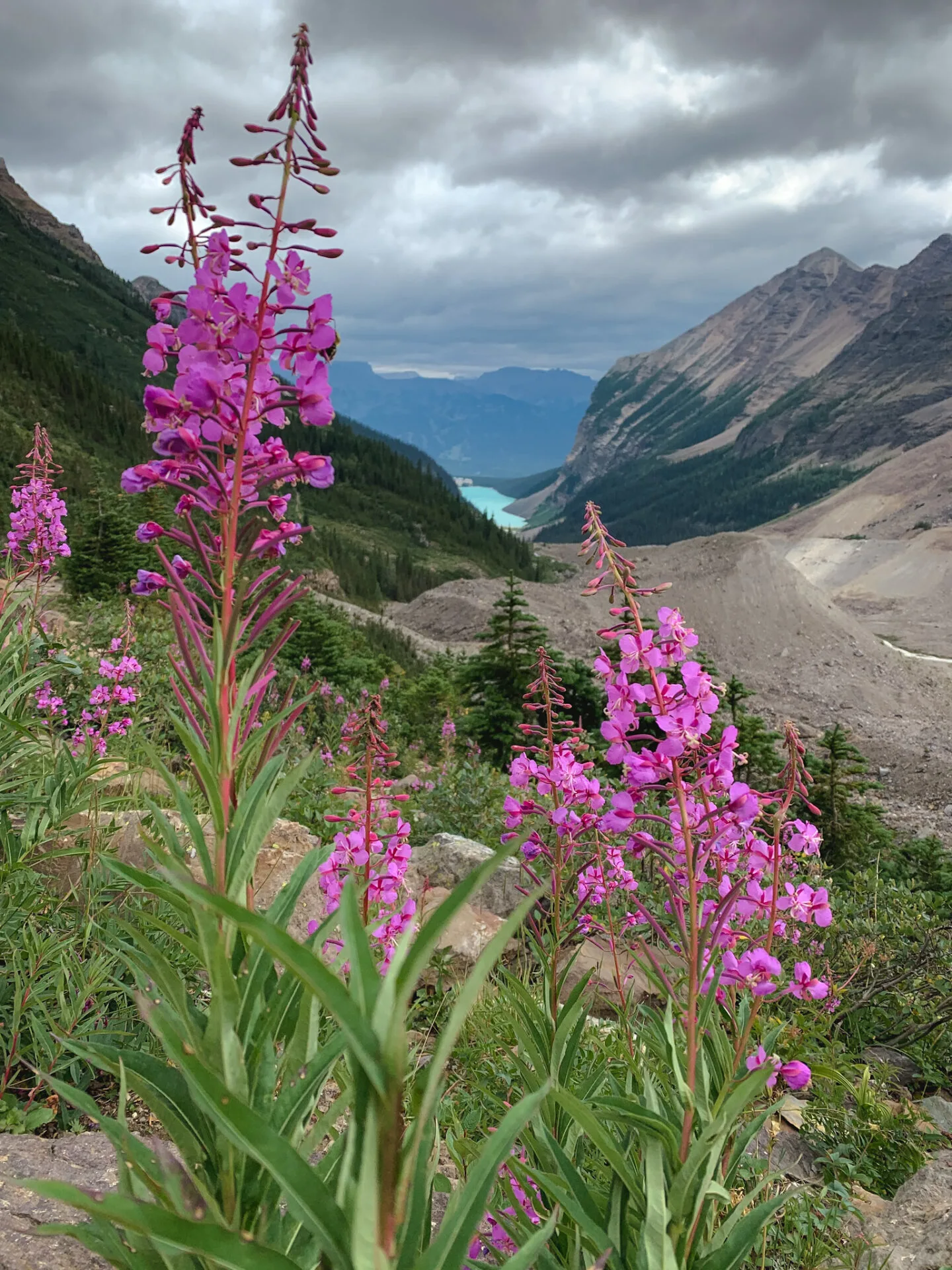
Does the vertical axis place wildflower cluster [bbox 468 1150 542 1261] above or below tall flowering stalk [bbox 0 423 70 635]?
below

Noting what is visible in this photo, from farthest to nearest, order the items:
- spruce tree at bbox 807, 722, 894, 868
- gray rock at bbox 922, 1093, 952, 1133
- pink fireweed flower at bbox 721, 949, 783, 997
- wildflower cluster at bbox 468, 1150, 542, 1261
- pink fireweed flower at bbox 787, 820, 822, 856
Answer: spruce tree at bbox 807, 722, 894, 868
gray rock at bbox 922, 1093, 952, 1133
pink fireweed flower at bbox 787, 820, 822, 856
pink fireweed flower at bbox 721, 949, 783, 997
wildflower cluster at bbox 468, 1150, 542, 1261

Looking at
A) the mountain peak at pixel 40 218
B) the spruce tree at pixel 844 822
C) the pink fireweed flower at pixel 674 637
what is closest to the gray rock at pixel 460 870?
the pink fireweed flower at pixel 674 637

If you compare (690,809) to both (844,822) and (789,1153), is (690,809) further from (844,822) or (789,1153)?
(844,822)

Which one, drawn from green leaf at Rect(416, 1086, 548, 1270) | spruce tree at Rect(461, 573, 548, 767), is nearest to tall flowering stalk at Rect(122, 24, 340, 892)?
green leaf at Rect(416, 1086, 548, 1270)

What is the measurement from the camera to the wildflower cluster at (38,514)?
15.6 feet

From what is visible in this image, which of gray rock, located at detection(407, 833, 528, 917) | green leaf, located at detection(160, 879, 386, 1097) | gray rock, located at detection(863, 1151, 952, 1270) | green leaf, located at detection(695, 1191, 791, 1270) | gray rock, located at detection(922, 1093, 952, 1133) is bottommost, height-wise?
gray rock, located at detection(922, 1093, 952, 1133)

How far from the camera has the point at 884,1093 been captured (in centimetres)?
409

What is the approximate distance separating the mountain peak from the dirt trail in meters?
145

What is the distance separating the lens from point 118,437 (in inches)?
2511

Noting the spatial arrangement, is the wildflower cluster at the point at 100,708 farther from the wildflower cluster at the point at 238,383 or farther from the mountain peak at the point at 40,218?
the mountain peak at the point at 40,218

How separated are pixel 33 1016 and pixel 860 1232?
314 centimetres

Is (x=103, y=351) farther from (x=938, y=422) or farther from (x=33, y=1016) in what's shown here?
(x=938, y=422)

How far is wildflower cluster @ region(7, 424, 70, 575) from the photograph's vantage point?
15.6 feet

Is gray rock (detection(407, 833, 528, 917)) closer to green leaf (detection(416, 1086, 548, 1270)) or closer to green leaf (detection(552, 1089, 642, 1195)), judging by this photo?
green leaf (detection(552, 1089, 642, 1195))
